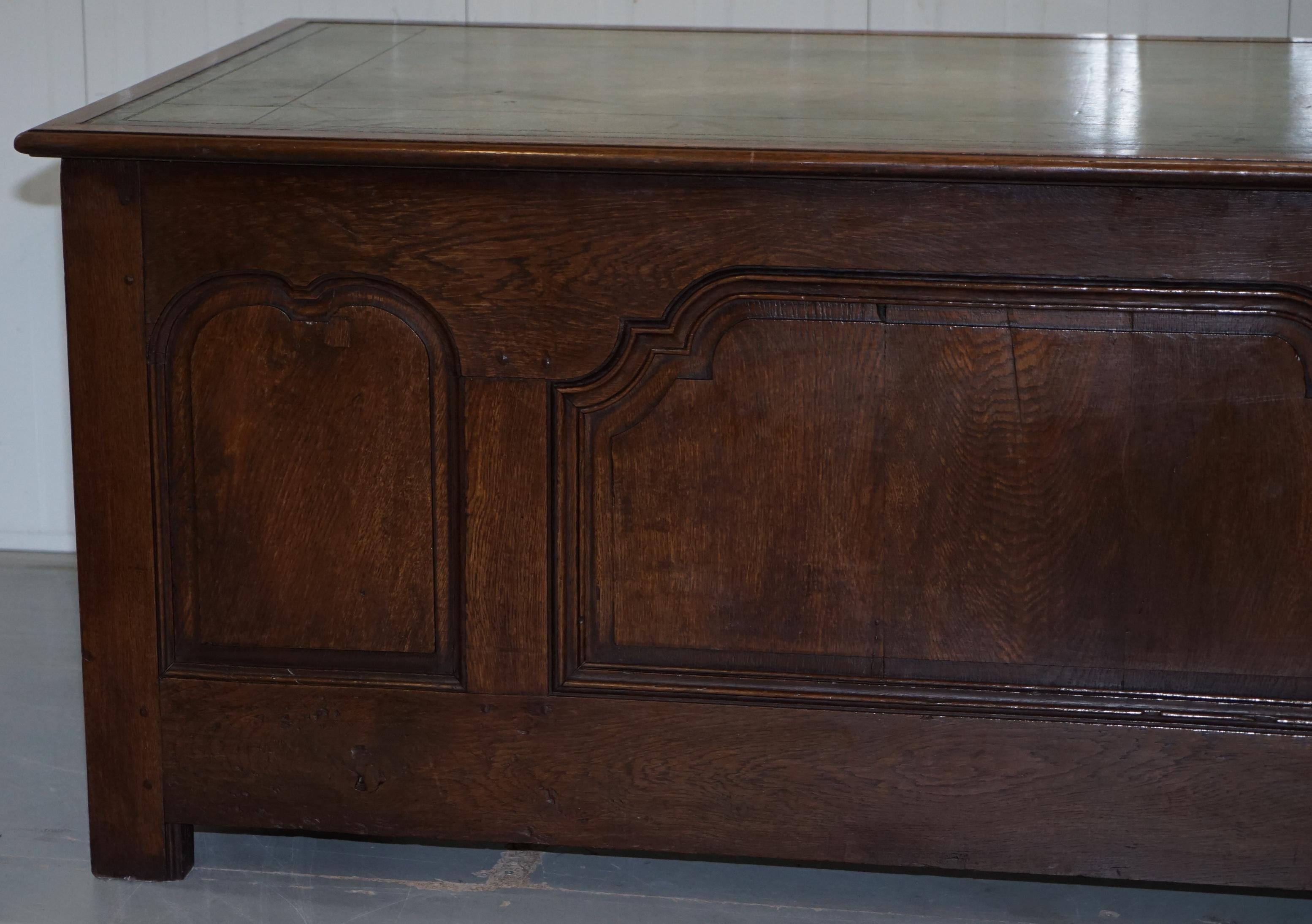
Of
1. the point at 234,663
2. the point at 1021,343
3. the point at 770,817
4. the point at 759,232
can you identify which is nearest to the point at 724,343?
the point at 759,232

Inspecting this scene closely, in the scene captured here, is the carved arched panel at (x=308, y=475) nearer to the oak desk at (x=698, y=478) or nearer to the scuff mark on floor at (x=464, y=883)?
the oak desk at (x=698, y=478)

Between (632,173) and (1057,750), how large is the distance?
80cm

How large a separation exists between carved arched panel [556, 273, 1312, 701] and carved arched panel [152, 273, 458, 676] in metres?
0.16

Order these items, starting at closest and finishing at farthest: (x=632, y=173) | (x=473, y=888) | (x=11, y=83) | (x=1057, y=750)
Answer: (x=632, y=173) → (x=1057, y=750) → (x=473, y=888) → (x=11, y=83)

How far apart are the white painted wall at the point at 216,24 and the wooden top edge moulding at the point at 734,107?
495 millimetres

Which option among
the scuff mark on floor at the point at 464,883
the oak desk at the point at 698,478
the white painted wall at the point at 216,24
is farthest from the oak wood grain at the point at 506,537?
the white painted wall at the point at 216,24

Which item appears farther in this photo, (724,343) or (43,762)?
(43,762)

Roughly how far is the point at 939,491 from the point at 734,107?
21.0 inches

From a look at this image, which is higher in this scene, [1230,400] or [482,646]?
[1230,400]

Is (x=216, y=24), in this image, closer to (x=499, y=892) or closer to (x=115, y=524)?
(x=115, y=524)

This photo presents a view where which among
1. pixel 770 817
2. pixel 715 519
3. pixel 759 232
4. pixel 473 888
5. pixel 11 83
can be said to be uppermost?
pixel 11 83

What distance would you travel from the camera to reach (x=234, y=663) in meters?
1.72

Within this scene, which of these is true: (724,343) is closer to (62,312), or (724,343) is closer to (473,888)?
(473,888)

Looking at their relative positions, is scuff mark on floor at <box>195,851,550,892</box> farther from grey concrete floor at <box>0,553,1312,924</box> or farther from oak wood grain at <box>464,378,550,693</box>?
oak wood grain at <box>464,378,550,693</box>
